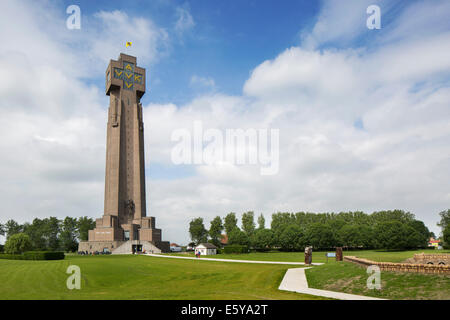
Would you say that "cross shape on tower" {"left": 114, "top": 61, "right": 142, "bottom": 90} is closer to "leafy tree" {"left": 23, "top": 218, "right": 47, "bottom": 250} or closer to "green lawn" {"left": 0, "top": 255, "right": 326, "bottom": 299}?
"leafy tree" {"left": 23, "top": 218, "right": 47, "bottom": 250}

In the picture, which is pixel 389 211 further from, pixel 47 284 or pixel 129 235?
pixel 47 284

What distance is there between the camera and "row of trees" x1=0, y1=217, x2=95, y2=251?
4422 inches

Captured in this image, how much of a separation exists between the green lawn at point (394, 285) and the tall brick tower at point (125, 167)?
69.6 metres

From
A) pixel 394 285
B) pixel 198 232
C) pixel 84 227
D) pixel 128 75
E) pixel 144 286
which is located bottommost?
pixel 198 232

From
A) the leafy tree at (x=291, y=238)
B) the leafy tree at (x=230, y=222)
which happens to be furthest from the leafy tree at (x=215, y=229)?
the leafy tree at (x=291, y=238)

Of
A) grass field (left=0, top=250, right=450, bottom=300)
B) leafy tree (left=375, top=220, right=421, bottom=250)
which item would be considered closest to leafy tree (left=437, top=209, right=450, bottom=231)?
leafy tree (left=375, top=220, right=421, bottom=250)

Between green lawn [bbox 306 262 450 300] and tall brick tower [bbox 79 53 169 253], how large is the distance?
228 ft

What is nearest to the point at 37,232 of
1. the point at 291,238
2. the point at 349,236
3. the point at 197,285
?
the point at 291,238

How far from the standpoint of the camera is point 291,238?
97.5 metres

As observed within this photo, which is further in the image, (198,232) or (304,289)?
(198,232)

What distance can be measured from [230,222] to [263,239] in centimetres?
2573

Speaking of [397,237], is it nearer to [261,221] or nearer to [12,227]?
[261,221]
